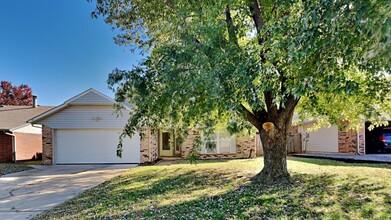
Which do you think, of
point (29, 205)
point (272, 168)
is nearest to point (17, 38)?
point (29, 205)

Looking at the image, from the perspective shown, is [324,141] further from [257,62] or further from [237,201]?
[257,62]

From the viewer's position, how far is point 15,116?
21125 mm

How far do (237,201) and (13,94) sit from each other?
136ft

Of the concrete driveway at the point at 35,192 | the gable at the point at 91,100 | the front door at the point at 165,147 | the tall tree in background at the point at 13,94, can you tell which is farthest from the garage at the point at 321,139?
the tall tree in background at the point at 13,94

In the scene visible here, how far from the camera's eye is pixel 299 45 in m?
3.63

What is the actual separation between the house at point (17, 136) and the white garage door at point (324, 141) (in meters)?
19.7

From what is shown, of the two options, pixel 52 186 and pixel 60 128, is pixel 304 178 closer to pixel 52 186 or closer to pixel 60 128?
pixel 52 186

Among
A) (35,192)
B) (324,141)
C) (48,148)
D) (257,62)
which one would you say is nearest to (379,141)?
(324,141)

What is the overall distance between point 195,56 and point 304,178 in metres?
5.42

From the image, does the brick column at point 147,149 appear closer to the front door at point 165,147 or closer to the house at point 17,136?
the front door at point 165,147

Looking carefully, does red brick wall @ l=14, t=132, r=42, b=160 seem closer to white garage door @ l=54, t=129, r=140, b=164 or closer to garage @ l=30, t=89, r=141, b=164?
garage @ l=30, t=89, r=141, b=164

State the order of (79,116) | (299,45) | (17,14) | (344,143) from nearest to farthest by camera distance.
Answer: (299,45) → (17,14) → (79,116) → (344,143)

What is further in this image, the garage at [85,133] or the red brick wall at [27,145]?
the red brick wall at [27,145]

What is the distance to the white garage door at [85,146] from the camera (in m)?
16.8
